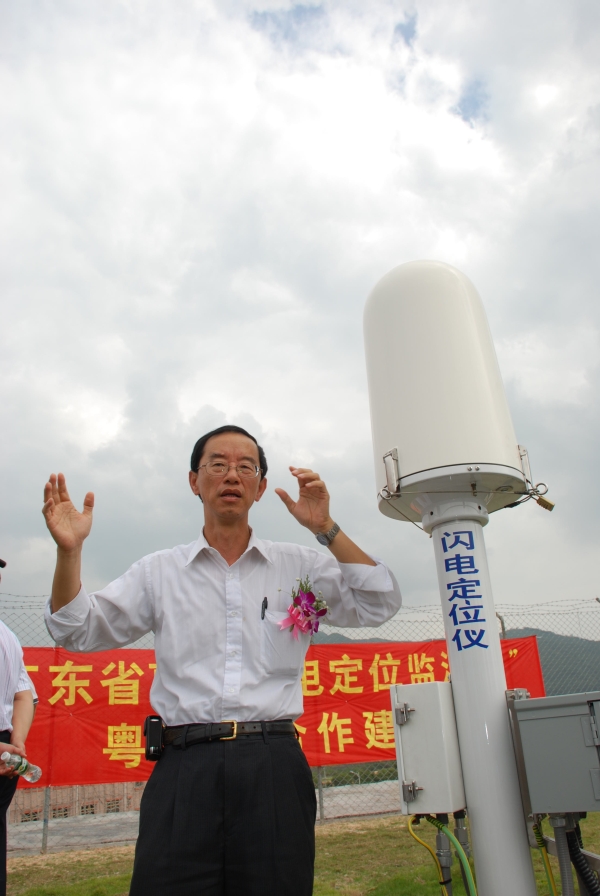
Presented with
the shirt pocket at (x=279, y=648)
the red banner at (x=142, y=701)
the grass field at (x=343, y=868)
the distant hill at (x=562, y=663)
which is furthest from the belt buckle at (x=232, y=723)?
the distant hill at (x=562, y=663)

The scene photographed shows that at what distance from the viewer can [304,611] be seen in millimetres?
2102

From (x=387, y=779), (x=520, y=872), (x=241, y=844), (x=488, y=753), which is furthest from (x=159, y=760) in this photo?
(x=387, y=779)

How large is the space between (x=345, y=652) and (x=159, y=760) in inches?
188

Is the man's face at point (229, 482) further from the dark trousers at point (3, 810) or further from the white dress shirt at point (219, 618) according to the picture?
the dark trousers at point (3, 810)

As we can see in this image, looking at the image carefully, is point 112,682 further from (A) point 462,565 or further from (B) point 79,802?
(A) point 462,565

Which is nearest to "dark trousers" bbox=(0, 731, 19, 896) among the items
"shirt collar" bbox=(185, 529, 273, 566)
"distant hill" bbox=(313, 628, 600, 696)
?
"shirt collar" bbox=(185, 529, 273, 566)

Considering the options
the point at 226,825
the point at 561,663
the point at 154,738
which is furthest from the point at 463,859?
the point at 561,663

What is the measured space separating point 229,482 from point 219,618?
1.58 ft

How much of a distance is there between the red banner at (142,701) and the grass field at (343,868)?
0.60 meters

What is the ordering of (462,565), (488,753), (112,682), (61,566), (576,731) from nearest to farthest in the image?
(61,566)
(576,731)
(488,753)
(462,565)
(112,682)

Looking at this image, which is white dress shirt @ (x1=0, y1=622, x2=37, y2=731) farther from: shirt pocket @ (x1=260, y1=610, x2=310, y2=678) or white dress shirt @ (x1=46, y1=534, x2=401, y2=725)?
shirt pocket @ (x1=260, y1=610, x2=310, y2=678)

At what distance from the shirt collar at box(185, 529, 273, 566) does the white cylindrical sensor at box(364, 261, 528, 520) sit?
0.60 meters

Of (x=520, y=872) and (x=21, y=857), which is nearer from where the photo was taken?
(x=520, y=872)

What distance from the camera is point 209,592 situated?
6.92 ft
